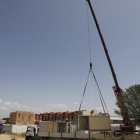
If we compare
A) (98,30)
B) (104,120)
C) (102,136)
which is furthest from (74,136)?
(98,30)

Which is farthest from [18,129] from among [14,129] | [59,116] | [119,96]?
[59,116]

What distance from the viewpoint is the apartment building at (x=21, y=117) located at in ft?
289

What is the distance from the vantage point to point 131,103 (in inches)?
972

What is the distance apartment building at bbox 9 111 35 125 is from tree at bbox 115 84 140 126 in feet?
256

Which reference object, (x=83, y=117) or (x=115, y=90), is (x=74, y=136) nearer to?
(x=83, y=117)

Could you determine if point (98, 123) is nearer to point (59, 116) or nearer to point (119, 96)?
point (119, 96)

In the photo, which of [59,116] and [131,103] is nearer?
[131,103]

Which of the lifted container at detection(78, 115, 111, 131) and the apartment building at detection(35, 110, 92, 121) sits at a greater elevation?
the lifted container at detection(78, 115, 111, 131)

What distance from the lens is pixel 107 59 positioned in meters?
30.6

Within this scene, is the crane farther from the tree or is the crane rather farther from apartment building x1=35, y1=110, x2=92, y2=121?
apartment building x1=35, y1=110, x2=92, y2=121

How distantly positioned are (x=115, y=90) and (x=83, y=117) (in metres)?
16.5

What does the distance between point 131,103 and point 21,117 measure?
82.0 metres

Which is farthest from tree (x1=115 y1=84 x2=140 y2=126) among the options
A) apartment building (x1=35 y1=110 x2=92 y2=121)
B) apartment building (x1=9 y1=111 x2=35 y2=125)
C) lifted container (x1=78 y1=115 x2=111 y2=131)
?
apartment building (x1=9 y1=111 x2=35 y2=125)

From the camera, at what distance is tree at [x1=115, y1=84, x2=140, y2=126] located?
24.0 m
